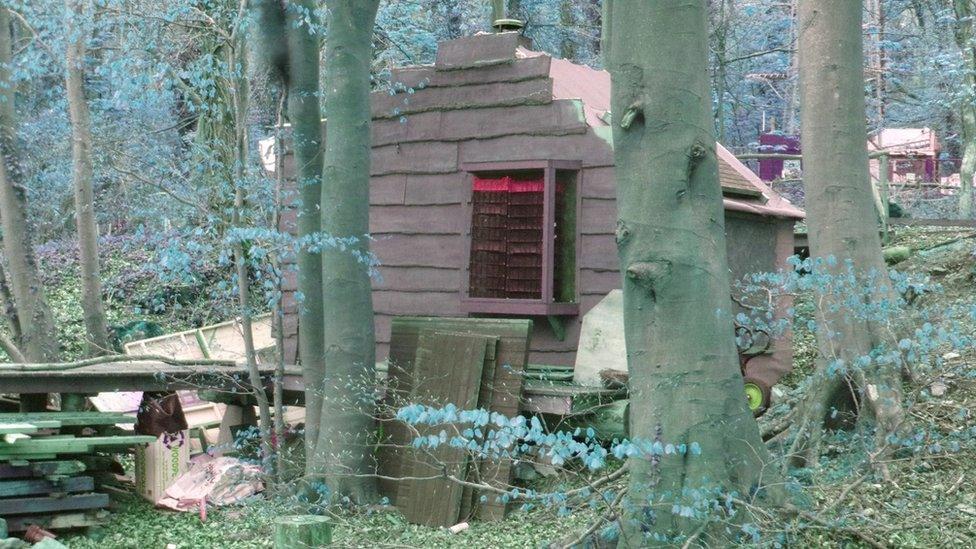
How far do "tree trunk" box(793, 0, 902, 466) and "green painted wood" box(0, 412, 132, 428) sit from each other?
6375mm

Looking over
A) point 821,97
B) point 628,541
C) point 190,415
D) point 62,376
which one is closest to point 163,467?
point 62,376

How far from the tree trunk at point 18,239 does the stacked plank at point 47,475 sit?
15.7 ft

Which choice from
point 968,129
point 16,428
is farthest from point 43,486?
point 968,129

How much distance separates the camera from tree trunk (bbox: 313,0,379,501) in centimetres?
951

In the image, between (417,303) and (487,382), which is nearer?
(487,382)

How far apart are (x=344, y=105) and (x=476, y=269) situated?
7.91 ft

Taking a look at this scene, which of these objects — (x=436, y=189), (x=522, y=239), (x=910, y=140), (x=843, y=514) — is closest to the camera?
(x=843, y=514)

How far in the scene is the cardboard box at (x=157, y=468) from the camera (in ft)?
35.2

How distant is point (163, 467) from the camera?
35.5ft

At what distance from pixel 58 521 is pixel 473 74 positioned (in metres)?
5.92

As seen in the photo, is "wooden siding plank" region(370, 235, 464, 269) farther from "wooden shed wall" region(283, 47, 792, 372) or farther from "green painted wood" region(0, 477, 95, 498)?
"green painted wood" region(0, 477, 95, 498)

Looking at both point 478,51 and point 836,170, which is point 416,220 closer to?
point 478,51

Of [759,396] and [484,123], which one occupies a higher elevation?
[484,123]

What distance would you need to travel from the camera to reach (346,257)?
9.53m
